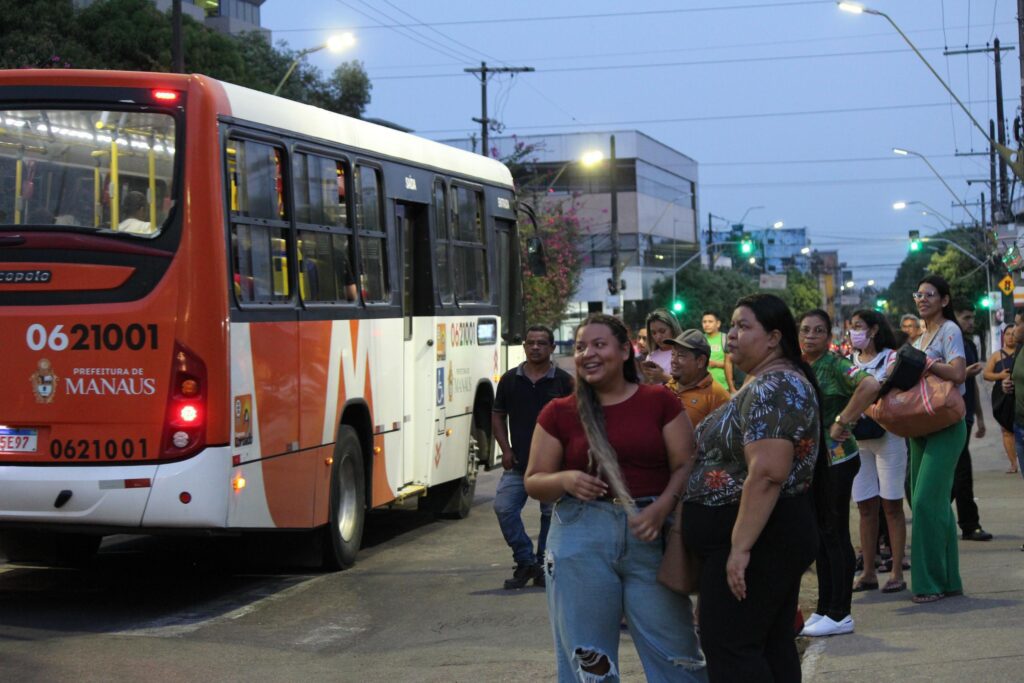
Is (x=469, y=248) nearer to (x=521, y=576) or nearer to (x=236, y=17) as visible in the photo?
(x=521, y=576)

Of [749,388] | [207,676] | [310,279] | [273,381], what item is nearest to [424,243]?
[310,279]

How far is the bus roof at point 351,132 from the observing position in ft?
33.3

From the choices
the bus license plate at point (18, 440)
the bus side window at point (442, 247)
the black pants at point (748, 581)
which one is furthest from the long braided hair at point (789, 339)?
the bus side window at point (442, 247)

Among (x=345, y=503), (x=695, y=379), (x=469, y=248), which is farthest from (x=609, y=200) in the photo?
(x=695, y=379)

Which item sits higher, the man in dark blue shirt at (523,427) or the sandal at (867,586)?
the man in dark blue shirt at (523,427)

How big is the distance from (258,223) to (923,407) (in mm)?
4451

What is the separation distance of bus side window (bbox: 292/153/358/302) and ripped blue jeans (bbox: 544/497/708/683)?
5817 mm

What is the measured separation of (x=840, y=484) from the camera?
862cm

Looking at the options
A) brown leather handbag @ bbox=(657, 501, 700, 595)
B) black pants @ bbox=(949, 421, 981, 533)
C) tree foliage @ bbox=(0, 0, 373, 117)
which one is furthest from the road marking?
tree foliage @ bbox=(0, 0, 373, 117)

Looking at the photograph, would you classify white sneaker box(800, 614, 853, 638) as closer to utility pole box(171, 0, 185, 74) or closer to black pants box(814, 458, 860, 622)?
black pants box(814, 458, 860, 622)

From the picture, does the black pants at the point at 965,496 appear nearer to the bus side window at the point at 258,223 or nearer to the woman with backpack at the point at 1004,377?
the woman with backpack at the point at 1004,377

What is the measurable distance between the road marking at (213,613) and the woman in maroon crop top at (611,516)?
4.26 m

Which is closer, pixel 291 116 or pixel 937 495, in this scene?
pixel 937 495

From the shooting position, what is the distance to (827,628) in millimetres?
8102
